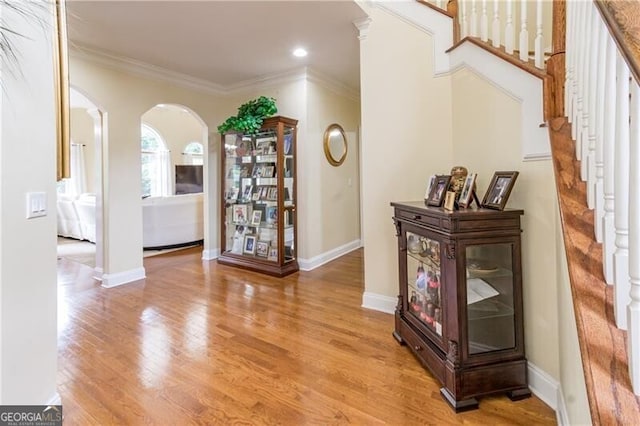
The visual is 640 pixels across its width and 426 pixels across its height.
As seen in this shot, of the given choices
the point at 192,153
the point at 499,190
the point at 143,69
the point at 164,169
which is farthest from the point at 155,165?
the point at 499,190

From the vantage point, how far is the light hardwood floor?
5.30 ft

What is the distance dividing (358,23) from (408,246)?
78.3 inches

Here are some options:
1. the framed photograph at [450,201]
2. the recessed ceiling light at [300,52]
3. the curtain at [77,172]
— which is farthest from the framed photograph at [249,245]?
the curtain at [77,172]

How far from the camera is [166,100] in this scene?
4.19 m

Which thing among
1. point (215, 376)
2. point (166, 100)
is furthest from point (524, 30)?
point (166, 100)

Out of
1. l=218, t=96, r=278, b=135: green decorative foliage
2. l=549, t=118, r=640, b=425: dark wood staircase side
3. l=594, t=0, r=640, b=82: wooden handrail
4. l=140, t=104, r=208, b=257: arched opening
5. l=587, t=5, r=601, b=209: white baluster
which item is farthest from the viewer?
l=140, t=104, r=208, b=257: arched opening

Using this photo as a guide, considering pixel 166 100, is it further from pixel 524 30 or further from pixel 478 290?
pixel 478 290

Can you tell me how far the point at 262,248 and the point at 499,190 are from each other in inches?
124

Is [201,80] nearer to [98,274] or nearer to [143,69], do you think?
[143,69]

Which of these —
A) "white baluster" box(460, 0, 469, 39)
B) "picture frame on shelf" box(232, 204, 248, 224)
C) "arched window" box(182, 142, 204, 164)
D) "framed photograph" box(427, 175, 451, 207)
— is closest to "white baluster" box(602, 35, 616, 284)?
"framed photograph" box(427, 175, 451, 207)

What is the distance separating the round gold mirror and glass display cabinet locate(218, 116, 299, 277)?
0.56 meters

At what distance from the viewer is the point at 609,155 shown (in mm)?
918

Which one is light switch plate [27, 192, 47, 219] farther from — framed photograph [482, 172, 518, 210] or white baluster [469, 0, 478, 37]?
white baluster [469, 0, 478, 37]

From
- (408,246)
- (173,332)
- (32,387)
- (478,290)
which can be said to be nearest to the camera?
(32,387)
